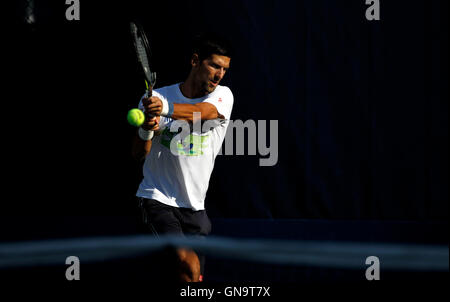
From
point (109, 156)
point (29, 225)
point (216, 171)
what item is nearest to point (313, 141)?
point (216, 171)

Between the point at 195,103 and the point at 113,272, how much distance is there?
1.59m

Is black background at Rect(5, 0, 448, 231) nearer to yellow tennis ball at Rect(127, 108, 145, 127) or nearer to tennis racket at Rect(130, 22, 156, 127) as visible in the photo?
tennis racket at Rect(130, 22, 156, 127)

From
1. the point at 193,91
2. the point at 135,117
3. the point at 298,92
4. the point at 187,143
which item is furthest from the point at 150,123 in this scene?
the point at 298,92

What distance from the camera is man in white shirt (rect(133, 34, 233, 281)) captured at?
343 cm

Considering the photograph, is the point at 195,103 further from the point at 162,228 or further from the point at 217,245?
the point at 217,245

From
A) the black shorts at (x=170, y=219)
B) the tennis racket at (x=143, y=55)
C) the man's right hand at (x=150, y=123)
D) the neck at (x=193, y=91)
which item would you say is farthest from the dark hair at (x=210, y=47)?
the black shorts at (x=170, y=219)

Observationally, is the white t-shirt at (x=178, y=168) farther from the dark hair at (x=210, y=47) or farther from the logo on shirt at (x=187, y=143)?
the dark hair at (x=210, y=47)

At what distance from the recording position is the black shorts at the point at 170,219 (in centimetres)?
341

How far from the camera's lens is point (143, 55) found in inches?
137

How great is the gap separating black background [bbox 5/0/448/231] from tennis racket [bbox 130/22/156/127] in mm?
808

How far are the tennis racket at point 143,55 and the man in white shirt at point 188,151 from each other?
186 mm

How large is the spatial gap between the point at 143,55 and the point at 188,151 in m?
0.60

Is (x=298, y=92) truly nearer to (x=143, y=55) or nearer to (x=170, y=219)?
(x=143, y=55)

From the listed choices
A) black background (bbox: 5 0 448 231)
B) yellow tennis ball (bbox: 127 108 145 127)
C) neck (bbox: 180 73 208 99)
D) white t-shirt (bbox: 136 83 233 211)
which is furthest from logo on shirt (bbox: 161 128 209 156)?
black background (bbox: 5 0 448 231)
